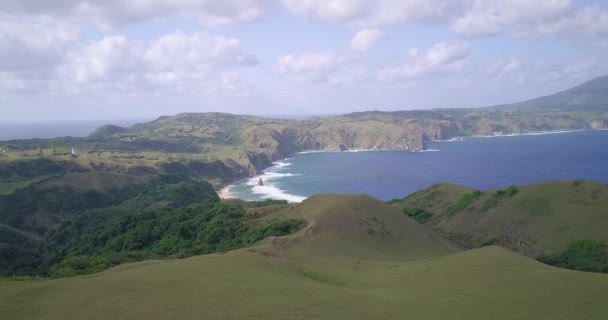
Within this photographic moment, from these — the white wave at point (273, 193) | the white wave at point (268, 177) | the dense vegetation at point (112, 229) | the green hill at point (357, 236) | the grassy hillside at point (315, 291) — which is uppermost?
the grassy hillside at point (315, 291)

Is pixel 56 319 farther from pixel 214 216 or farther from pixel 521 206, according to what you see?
pixel 521 206

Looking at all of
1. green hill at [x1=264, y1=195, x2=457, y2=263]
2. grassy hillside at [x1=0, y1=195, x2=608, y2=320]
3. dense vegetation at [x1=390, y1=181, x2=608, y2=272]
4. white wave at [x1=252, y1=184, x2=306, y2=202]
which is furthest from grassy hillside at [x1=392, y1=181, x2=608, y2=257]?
→ white wave at [x1=252, y1=184, x2=306, y2=202]

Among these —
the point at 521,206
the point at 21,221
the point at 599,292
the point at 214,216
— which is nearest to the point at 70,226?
the point at 21,221

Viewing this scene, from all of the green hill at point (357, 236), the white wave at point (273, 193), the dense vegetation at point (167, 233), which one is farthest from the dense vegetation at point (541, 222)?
the white wave at point (273, 193)

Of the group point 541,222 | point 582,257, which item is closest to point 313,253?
point 582,257

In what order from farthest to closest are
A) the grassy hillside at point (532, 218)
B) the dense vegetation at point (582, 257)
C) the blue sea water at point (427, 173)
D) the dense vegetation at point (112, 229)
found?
1. the blue sea water at point (427, 173)
2. the grassy hillside at point (532, 218)
3. the dense vegetation at point (112, 229)
4. the dense vegetation at point (582, 257)

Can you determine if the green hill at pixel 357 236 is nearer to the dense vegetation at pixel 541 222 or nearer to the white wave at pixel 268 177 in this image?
the dense vegetation at pixel 541 222

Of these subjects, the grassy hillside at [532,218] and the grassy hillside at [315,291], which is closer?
the grassy hillside at [315,291]
